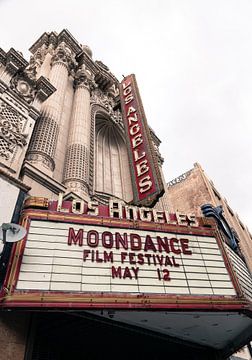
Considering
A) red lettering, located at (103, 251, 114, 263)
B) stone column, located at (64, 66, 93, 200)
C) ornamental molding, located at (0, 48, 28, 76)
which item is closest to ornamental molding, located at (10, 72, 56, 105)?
ornamental molding, located at (0, 48, 28, 76)

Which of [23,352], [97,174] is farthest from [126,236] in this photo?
[97,174]

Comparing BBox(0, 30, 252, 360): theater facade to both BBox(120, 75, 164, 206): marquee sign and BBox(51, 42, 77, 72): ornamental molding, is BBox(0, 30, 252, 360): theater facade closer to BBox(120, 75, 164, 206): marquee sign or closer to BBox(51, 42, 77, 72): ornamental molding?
BBox(120, 75, 164, 206): marquee sign

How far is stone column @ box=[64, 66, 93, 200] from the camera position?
13328mm

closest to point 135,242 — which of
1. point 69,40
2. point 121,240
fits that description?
point 121,240

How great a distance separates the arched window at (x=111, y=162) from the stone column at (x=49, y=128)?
395 cm

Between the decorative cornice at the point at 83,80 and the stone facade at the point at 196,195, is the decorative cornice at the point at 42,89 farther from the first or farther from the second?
the stone facade at the point at 196,195

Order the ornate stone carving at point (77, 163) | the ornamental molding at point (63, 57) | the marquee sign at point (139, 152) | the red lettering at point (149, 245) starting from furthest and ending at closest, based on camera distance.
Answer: the ornamental molding at point (63, 57) → the ornate stone carving at point (77, 163) → the marquee sign at point (139, 152) → the red lettering at point (149, 245)

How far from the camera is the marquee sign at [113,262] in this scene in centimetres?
626

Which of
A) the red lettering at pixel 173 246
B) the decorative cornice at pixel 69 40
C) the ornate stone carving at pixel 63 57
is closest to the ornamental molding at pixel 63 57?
the ornate stone carving at pixel 63 57

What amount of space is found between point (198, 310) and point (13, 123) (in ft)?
30.8

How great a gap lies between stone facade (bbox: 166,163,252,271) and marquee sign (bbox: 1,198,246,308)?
26374 millimetres

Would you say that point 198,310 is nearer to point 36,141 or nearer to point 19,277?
point 19,277

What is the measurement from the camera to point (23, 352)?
251 inches

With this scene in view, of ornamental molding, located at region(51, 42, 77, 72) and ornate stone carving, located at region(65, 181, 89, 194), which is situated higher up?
ornamental molding, located at region(51, 42, 77, 72)
